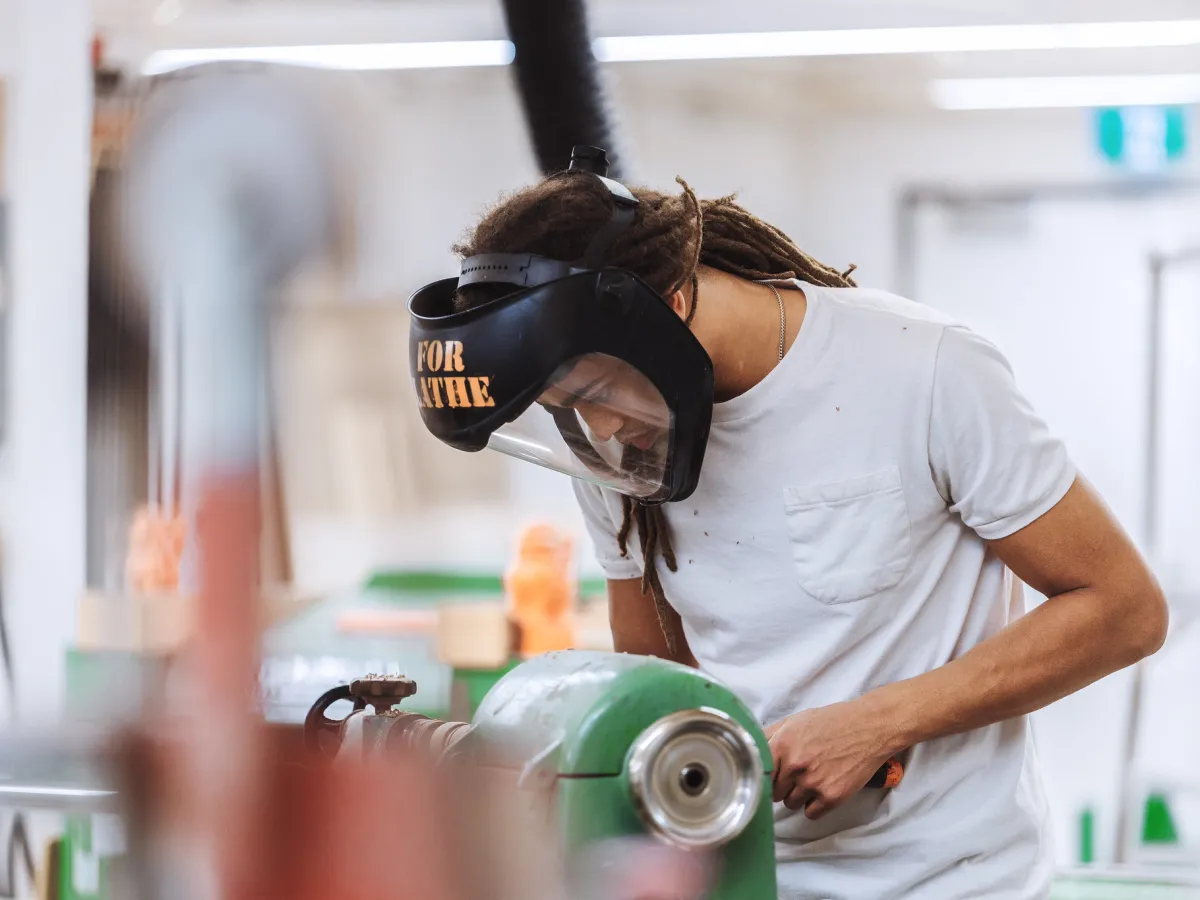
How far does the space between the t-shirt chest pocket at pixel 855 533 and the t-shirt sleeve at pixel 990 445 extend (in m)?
0.06

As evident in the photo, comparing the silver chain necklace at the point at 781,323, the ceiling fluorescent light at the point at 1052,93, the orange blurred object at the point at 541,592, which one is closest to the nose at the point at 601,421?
the silver chain necklace at the point at 781,323

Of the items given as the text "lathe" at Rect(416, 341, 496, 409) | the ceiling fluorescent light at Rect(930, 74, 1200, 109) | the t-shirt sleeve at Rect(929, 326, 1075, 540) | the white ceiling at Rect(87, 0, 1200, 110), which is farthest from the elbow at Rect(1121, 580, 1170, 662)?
the ceiling fluorescent light at Rect(930, 74, 1200, 109)

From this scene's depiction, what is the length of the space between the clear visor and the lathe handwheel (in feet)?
0.87

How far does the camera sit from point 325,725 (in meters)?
0.94

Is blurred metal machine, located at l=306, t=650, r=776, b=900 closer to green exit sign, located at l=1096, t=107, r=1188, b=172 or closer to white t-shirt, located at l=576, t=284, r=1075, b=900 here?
white t-shirt, located at l=576, t=284, r=1075, b=900

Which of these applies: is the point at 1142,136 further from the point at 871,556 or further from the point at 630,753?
the point at 630,753

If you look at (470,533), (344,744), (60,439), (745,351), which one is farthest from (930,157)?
(344,744)

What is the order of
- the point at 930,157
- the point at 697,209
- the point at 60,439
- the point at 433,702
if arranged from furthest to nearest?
the point at 930,157 < the point at 60,439 < the point at 433,702 < the point at 697,209

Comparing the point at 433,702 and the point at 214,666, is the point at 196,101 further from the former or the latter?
Result: the point at 433,702

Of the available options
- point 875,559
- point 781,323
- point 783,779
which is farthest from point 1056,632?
point 781,323

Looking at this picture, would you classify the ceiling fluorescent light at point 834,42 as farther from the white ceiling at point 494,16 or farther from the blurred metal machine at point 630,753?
the blurred metal machine at point 630,753

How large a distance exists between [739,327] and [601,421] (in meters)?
0.20

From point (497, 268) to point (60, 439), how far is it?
100 inches

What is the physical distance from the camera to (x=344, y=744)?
862mm
